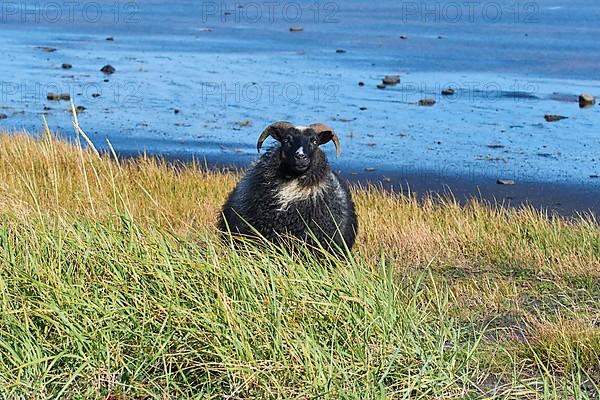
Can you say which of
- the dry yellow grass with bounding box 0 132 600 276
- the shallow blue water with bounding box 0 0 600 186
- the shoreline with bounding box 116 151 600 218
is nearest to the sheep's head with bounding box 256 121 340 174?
the dry yellow grass with bounding box 0 132 600 276

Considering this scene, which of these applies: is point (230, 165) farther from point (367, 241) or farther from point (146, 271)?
point (146, 271)

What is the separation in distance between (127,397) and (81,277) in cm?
87

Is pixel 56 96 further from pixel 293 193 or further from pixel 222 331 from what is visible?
pixel 222 331

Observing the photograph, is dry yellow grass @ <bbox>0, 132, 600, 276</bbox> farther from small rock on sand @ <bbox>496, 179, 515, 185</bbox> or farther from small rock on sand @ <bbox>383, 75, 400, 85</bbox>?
small rock on sand @ <bbox>383, 75, 400, 85</bbox>

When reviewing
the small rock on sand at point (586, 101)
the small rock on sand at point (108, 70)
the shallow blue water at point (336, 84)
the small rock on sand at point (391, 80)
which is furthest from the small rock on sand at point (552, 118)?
the small rock on sand at point (108, 70)

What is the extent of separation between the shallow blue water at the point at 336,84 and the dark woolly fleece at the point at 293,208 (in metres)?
6.47

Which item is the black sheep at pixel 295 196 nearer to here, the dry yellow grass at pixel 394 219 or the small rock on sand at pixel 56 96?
the dry yellow grass at pixel 394 219

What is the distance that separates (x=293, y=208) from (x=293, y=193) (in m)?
0.14

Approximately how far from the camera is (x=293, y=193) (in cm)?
893

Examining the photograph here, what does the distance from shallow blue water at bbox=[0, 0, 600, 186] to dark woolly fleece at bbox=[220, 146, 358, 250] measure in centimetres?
647

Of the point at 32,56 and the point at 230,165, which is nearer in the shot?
the point at 230,165

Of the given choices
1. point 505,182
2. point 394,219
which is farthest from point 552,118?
point 394,219

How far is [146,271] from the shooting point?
5957 mm

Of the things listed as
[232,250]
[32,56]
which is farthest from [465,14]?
[232,250]
